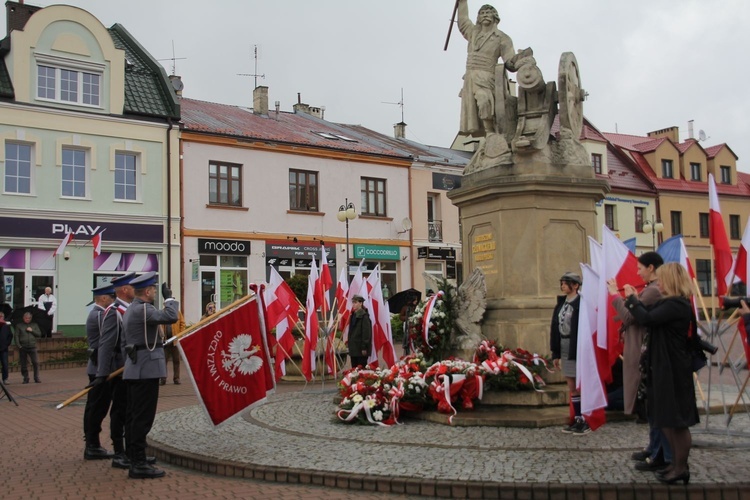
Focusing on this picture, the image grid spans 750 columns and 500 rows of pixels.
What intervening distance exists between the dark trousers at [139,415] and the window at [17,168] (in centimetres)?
2131

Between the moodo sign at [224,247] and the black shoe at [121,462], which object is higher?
the moodo sign at [224,247]

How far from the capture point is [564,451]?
762 cm

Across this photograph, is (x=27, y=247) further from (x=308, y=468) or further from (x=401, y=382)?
(x=308, y=468)

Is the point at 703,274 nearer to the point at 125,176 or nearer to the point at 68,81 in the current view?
the point at 125,176

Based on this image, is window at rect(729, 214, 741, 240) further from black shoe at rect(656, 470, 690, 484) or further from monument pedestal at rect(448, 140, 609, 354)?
black shoe at rect(656, 470, 690, 484)

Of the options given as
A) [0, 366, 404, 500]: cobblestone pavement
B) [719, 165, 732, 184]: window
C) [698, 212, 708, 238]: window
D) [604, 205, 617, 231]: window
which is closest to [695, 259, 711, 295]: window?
[698, 212, 708, 238]: window

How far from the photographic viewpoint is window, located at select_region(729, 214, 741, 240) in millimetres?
49125

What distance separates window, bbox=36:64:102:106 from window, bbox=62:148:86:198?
1.80m

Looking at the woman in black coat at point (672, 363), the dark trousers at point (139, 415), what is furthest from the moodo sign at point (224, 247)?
the woman in black coat at point (672, 363)

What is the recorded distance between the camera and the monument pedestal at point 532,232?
10352 mm

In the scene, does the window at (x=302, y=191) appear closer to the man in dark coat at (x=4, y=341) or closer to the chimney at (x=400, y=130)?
the chimney at (x=400, y=130)

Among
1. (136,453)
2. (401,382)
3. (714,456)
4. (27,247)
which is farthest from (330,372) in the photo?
(27,247)

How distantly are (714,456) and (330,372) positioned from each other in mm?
10967

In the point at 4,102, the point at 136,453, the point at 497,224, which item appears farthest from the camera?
the point at 4,102
